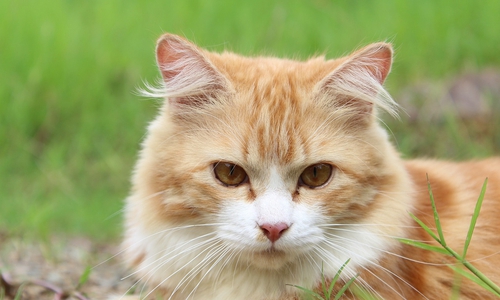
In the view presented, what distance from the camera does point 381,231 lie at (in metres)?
2.26

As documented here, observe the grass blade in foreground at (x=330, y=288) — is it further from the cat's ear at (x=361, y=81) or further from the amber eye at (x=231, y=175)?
the cat's ear at (x=361, y=81)

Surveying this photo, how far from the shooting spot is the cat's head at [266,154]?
83.0 inches

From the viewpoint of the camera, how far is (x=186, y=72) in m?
2.32

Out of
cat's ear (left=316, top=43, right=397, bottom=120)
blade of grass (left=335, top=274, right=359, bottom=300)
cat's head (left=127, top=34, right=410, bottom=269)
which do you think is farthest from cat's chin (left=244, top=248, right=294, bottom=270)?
cat's ear (left=316, top=43, right=397, bottom=120)

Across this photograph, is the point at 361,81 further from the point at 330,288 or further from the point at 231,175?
the point at 330,288

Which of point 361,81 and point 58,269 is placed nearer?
point 361,81

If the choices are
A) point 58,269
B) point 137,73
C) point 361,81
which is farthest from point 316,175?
point 137,73

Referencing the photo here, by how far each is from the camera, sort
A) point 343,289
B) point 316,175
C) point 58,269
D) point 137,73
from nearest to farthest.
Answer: point 343,289 < point 316,175 < point 58,269 < point 137,73

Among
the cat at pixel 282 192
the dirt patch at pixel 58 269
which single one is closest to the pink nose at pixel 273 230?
the cat at pixel 282 192

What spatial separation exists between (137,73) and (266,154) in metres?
3.92

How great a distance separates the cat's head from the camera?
6.92 ft

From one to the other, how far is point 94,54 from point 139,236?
12.1 feet

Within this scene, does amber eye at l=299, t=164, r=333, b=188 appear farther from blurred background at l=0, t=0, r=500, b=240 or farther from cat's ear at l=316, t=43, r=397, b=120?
blurred background at l=0, t=0, r=500, b=240

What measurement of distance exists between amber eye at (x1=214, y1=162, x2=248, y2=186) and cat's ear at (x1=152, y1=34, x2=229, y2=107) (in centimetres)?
33
